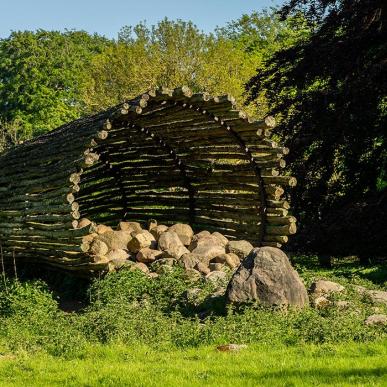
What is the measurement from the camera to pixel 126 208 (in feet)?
57.2

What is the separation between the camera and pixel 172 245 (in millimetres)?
13461

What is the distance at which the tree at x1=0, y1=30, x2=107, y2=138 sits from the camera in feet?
163

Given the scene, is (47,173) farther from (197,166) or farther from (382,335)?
(382,335)

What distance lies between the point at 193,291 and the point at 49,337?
→ 2.33 metres

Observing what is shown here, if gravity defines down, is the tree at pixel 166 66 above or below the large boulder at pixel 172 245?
above

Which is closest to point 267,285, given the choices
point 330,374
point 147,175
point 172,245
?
point 330,374

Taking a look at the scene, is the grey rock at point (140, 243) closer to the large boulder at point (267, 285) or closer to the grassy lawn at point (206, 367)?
the large boulder at point (267, 285)

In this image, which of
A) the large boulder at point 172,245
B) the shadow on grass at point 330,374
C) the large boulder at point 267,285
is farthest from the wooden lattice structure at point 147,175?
the shadow on grass at point 330,374

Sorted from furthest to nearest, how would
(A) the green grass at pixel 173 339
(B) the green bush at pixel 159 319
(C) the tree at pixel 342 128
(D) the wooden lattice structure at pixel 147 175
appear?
(C) the tree at pixel 342 128
(D) the wooden lattice structure at pixel 147 175
(B) the green bush at pixel 159 319
(A) the green grass at pixel 173 339

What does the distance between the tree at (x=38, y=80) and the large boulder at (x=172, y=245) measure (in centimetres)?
3574

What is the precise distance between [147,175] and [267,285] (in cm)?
705

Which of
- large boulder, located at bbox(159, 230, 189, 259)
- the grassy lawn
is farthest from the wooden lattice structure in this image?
the grassy lawn

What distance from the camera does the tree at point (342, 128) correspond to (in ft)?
50.8

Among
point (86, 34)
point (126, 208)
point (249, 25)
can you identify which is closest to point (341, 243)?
point (126, 208)
